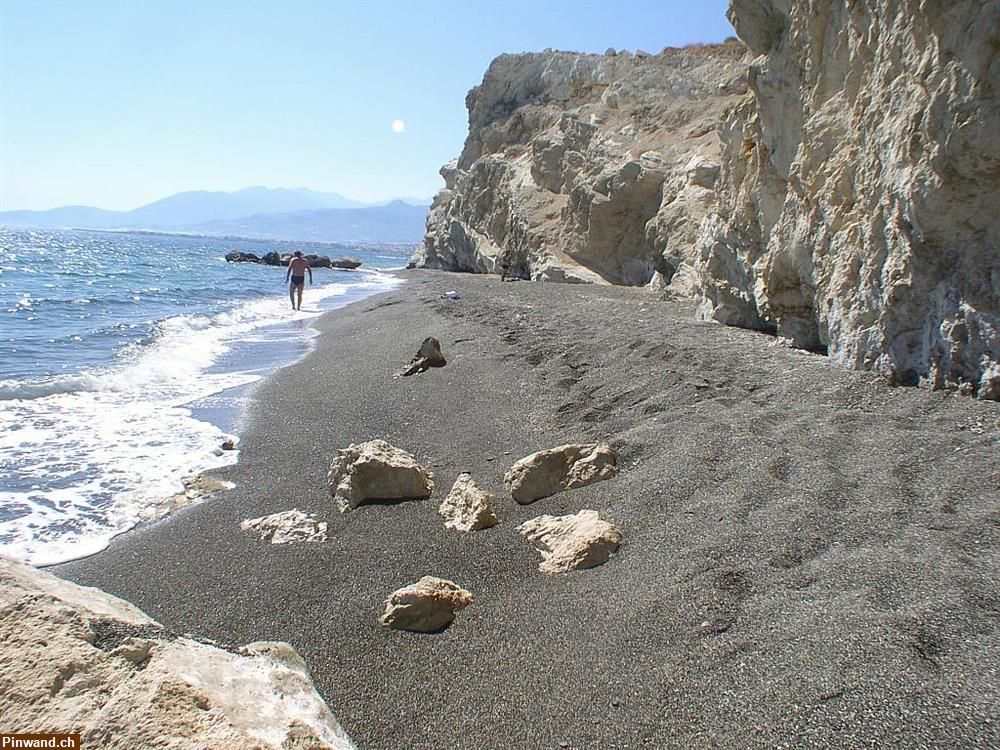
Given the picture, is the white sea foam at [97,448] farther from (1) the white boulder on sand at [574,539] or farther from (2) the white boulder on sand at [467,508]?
(1) the white boulder on sand at [574,539]

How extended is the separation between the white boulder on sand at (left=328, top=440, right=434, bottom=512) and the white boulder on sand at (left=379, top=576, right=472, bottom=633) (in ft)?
4.24

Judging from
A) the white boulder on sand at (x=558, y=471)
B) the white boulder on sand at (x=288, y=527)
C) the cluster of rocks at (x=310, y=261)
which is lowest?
the white boulder on sand at (x=288, y=527)

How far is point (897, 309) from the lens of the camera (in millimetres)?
4664

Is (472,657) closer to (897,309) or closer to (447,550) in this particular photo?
(447,550)

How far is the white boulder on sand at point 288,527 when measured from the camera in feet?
12.7

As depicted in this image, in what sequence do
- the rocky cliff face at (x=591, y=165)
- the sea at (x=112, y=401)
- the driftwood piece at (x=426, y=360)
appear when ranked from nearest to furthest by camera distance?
the sea at (x=112, y=401)
the driftwood piece at (x=426, y=360)
the rocky cliff face at (x=591, y=165)

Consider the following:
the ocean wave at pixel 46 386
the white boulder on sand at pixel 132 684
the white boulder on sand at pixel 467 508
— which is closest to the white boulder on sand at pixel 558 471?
the white boulder on sand at pixel 467 508

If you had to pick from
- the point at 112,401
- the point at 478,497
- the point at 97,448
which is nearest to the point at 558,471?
the point at 478,497

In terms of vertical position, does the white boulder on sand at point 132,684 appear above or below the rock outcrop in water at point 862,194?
below

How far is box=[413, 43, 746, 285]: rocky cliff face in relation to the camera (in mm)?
16094

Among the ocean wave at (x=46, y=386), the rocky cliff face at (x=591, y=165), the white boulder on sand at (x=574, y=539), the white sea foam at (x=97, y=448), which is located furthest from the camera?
the rocky cliff face at (x=591, y=165)

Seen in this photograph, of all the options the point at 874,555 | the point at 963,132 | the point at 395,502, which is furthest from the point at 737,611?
the point at 963,132

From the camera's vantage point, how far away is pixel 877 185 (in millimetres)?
5031

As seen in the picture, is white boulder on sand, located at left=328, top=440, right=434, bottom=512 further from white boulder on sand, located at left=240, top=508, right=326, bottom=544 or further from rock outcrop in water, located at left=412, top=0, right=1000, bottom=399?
rock outcrop in water, located at left=412, top=0, right=1000, bottom=399
